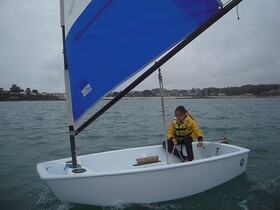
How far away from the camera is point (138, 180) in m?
3.78

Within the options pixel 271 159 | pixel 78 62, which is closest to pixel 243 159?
pixel 271 159

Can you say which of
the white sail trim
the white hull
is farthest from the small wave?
the white sail trim

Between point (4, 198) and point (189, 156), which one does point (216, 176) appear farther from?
point (4, 198)

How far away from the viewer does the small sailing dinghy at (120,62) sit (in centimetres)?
302

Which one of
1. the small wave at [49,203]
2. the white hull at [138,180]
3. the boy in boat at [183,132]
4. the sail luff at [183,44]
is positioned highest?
the sail luff at [183,44]

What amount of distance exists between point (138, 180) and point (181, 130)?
1725 mm

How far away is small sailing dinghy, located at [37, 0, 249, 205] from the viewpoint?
302 centimetres

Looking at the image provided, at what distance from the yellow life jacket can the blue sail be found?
212 cm

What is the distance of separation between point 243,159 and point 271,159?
277 centimetres

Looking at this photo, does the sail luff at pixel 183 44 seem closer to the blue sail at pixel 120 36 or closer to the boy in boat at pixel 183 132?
the blue sail at pixel 120 36

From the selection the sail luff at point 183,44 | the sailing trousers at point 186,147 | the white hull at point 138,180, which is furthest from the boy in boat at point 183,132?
the sail luff at point 183,44

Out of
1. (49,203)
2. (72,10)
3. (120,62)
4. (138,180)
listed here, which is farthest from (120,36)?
(49,203)

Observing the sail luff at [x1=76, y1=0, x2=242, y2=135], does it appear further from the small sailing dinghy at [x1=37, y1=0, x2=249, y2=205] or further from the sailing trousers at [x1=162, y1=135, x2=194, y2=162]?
the sailing trousers at [x1=162, y1=135, x2=194, y2=162]

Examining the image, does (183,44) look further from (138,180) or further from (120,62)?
(138,180)
